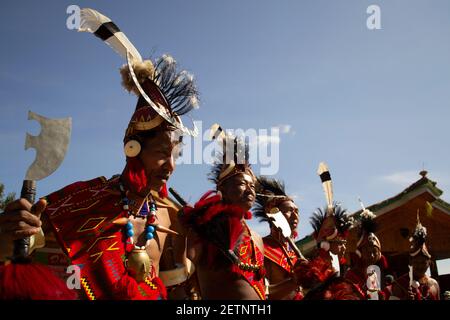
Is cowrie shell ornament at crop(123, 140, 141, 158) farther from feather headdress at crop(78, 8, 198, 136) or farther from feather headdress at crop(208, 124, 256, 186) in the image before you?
feather headdress at crop(208, 124, 256, 186)

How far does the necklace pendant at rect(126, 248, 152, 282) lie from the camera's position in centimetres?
325

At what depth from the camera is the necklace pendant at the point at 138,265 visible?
10.7 ft

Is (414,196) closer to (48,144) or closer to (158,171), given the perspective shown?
(158,171)

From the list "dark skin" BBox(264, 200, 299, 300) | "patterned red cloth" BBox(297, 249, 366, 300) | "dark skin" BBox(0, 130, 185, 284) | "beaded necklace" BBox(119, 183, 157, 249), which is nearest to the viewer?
"patterned red cloth" BBox(297, 249, 366, 300)

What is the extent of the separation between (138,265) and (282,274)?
2.39 metres

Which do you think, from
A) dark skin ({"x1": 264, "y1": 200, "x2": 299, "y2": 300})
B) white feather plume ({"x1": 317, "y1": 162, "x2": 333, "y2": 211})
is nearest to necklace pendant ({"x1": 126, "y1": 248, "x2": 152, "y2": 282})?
dark skin ({"x1": 264, "y1": 200, "x2": 299, "y2": 300})

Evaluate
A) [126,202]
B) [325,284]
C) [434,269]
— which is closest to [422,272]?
[434,269]

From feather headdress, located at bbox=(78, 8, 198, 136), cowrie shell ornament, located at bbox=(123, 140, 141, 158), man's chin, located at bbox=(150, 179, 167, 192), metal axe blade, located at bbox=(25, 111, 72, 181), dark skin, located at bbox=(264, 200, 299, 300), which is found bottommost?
dark skin, located at bbox=(264, 200, 299, 300)

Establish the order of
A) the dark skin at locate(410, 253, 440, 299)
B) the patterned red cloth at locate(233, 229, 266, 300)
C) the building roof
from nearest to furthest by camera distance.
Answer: the patterned red cloth at locate(233, 229, 266, 300) → the dark skin at locate(410, 253, 440, 299) → the building roof

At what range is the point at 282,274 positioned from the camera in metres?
5.21

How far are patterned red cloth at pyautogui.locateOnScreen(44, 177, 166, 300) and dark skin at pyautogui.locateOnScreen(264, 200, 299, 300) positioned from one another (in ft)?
4.40
